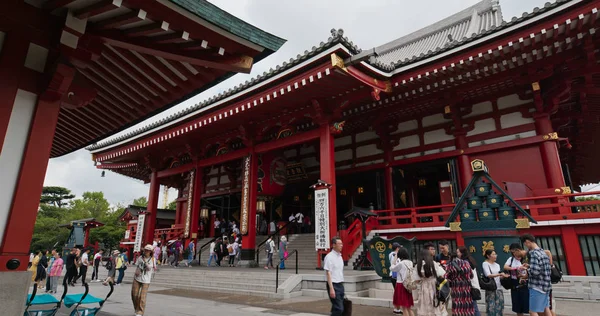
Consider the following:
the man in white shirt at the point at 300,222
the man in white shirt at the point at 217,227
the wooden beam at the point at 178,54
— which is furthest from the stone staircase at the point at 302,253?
the wooden beam at the point at 178,54

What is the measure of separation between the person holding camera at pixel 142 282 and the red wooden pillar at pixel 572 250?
1025 centimetres

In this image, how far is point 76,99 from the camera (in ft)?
15.0

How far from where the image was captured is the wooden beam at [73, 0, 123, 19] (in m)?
3.37

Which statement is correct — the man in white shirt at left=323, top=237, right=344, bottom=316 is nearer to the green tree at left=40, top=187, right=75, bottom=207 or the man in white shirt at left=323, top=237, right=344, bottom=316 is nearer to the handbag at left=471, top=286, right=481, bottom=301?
the handbag at left=471, top=286, right=481, bottom=301

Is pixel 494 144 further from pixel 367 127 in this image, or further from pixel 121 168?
pixel 121 168

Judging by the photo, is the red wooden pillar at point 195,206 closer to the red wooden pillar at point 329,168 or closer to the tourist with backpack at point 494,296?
the red wooden pillar at point 329,168

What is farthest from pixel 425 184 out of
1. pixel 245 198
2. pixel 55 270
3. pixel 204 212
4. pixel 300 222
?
pixel 55 270

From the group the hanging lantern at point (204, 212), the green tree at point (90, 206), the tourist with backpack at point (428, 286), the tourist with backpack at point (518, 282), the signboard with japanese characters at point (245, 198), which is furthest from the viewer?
the green tree at point (90, 206)

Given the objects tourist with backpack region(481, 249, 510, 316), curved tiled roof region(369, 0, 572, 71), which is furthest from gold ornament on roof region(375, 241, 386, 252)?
curved tiled roof region(369, 0, 572, 71)

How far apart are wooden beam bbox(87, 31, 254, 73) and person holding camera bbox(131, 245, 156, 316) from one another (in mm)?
4006

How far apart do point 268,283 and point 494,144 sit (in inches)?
350

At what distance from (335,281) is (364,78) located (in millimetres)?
6920

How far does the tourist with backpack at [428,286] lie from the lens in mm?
4863

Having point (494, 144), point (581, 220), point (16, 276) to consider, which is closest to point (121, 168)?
point (16, 276)
